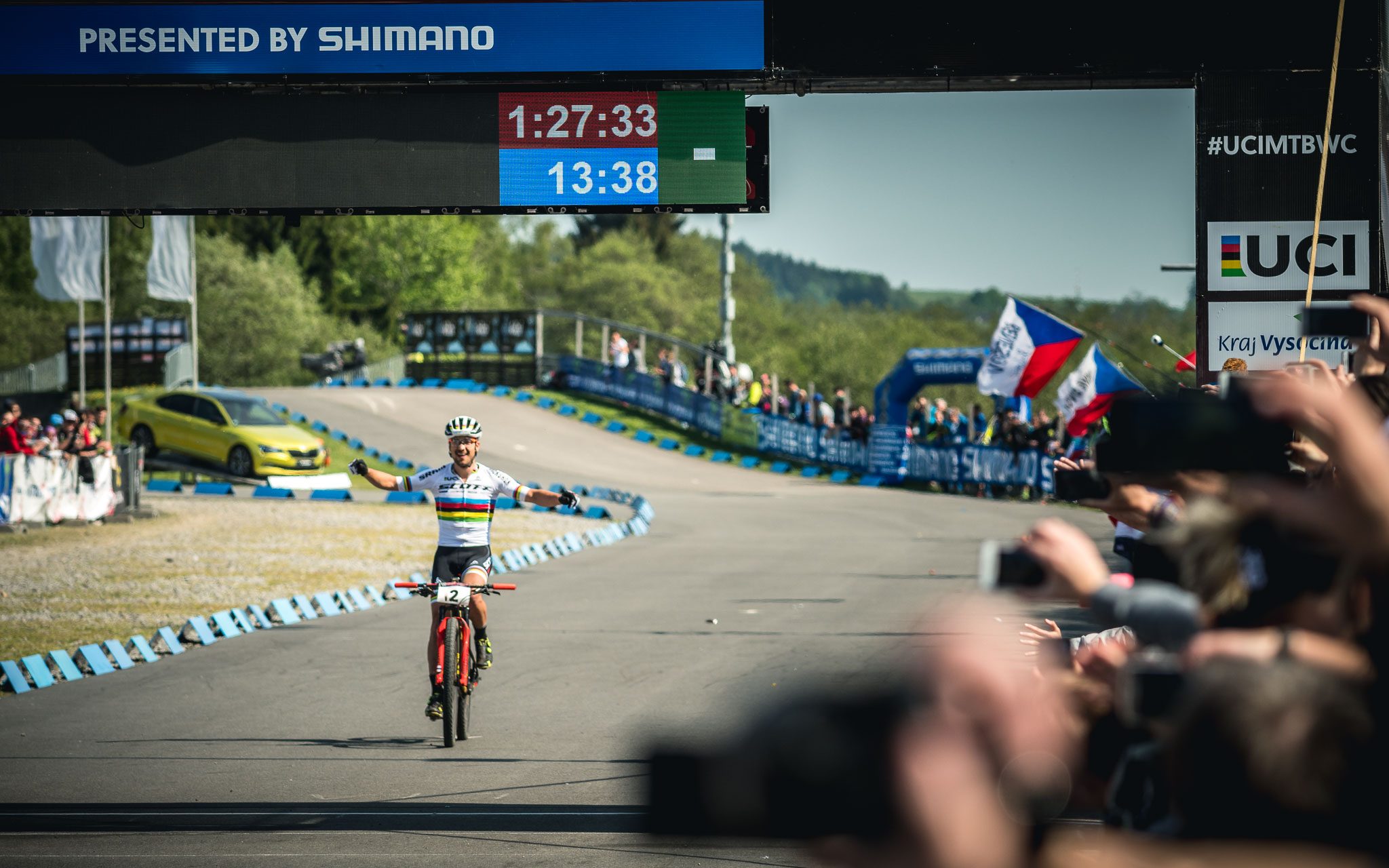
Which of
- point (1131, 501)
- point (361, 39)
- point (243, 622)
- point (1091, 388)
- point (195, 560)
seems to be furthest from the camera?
point (1091, 388)

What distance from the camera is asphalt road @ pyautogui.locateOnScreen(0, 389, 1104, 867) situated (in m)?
7.73

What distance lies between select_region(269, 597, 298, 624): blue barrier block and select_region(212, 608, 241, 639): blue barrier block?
74 centimetres

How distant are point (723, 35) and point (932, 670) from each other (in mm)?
7402

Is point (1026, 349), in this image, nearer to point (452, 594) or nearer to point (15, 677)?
point (452, 594)

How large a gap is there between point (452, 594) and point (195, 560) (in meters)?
12.1

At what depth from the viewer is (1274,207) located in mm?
8883

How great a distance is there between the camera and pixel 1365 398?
360cm

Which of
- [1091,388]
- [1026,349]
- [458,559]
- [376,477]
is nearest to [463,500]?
[458,559]

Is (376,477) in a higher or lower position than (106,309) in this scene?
lower

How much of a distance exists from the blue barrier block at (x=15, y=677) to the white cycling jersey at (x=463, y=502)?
374 cm

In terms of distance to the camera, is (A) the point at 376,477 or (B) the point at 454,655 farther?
(A) the point at 376,477

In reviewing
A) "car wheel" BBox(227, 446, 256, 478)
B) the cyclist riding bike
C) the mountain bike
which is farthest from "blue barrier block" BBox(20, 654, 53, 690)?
"car wheel" BBox(227, 446, 256, 478)

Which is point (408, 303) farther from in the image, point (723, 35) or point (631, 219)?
point (723, 35)

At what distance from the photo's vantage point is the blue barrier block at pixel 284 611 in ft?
53.1
